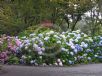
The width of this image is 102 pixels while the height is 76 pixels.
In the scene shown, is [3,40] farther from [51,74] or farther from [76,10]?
[76,10]

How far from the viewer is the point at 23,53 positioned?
37.5ft

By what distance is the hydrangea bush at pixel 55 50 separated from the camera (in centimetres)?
1105

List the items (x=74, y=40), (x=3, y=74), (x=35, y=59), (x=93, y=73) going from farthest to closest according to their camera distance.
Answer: (x=74, y=40) < (x=35, y=59) < (x=93, y=73) < (x=3, y=74)

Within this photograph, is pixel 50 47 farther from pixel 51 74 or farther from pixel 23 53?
pixel 51 74

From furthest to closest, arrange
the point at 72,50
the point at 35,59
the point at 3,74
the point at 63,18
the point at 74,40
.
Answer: the point at 63,18, the point at 74,40, the point at 72,50, the point at 35,59, the point at 3,74

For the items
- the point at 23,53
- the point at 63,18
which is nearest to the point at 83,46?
the point at 23,53

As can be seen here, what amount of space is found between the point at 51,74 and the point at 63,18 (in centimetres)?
1952

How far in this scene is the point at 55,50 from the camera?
37.4 feet

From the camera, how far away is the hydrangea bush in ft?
36.2

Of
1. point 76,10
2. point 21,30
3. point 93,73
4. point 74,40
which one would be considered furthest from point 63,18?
point 93,73

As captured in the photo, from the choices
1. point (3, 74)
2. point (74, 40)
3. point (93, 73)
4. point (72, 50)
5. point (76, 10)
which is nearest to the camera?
point (3, 74)

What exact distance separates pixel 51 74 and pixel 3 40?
4124mm

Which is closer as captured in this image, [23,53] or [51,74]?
[51,74]

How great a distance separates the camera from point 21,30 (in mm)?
14570
